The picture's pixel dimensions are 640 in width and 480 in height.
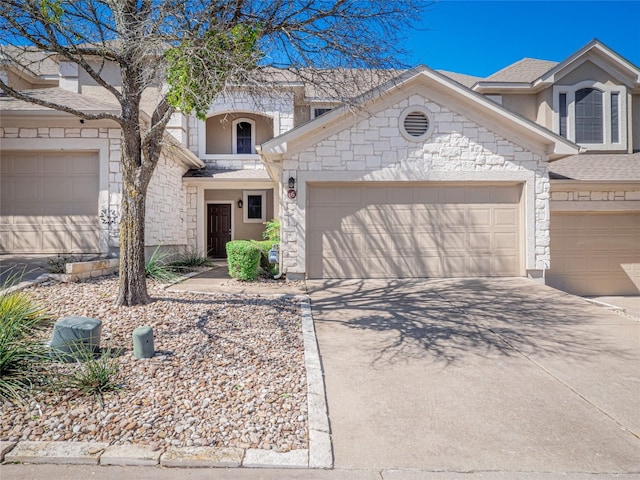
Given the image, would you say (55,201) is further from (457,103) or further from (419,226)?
(457,103)

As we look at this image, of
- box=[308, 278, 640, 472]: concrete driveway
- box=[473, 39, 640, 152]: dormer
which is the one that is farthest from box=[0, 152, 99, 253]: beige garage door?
box=[473, 39, 640, 152]: dormer

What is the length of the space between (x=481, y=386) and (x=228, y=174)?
37.6 ft

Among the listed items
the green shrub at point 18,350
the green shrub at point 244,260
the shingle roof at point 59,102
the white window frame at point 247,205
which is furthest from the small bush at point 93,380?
the white window frame at point 247,205

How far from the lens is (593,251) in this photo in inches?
436

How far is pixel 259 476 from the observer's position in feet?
8.29

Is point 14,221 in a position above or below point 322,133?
below

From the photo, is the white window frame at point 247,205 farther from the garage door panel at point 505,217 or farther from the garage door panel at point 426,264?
the garage door panel at point 505,217

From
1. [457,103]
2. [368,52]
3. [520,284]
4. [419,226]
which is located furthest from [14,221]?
[520,284]

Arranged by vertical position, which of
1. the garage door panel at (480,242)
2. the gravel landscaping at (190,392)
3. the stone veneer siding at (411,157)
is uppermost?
the stone veneer siding at (411,157)

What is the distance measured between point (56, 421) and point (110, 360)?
3.39 feet

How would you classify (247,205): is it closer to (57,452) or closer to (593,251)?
(593,251)

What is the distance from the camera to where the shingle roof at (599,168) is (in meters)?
10.5

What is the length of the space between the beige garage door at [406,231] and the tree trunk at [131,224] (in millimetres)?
4165

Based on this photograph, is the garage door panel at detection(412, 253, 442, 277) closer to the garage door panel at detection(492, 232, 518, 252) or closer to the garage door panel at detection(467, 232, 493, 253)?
the garage door panel at detection(467, 232, 493, 253)
